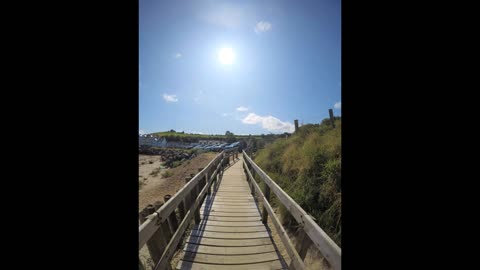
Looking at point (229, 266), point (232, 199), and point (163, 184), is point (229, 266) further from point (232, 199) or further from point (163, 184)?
point (163, 184)

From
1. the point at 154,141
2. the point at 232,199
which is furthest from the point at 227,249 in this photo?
the point at 154,141

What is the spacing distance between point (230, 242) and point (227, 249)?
0.68 feet

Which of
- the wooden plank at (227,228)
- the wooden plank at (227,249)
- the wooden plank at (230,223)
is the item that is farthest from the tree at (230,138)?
the wooden plank at (227,249)

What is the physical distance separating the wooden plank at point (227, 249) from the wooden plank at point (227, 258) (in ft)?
0.23

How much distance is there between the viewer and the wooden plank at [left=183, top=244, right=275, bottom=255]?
2.95 m

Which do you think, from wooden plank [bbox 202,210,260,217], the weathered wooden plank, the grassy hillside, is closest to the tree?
the weathered wooden plank

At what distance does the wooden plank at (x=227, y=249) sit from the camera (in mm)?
2949

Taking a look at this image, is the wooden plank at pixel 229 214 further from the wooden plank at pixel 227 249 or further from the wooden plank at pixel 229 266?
the wooden plank at pixel 229 266
